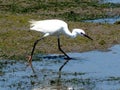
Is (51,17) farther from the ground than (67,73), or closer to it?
closer to it

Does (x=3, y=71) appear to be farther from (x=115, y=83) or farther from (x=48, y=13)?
(x=48, y=13)

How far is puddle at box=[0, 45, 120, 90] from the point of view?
14578mm

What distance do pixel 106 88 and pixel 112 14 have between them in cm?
1485

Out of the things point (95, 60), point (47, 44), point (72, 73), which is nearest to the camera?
point (72, 73)

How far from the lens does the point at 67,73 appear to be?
1627 centimetres

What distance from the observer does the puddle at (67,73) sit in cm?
1458

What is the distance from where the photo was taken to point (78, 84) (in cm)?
1480

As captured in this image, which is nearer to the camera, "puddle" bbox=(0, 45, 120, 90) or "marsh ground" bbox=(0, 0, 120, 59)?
"puddle" bbox=(0, 45, 120, 90)

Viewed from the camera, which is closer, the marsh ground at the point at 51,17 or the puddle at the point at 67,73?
the puddle at the point at 67,73

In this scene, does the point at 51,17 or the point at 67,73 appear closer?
the point at 67,73

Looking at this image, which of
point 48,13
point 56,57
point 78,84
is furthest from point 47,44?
point 48,13

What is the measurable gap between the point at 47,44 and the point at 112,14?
9210 mm

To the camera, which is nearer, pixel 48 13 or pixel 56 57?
pixel 56 57

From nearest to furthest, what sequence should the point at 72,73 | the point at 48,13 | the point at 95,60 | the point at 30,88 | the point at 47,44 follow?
1. the point at 30,88
2. the point at 72,73
3. the point at 95,60
4. the point at 47,44
5. the point at 48,13
